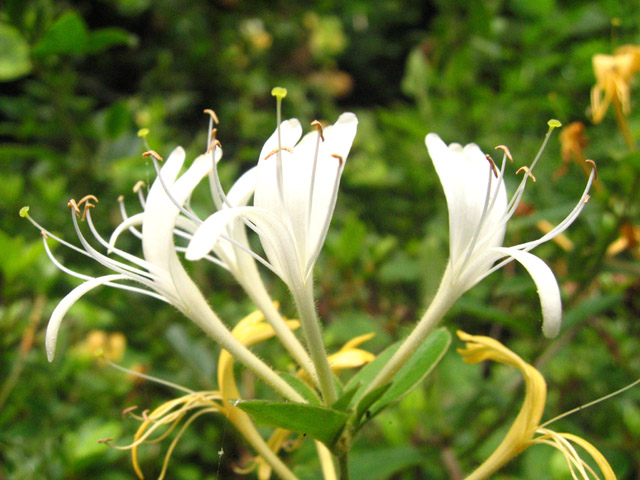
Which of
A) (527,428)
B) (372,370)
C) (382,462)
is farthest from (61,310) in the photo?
(382,462)

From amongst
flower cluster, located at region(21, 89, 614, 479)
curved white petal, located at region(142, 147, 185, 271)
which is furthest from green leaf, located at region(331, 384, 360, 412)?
curved white petal, located at region(142, 147, 185, 271)

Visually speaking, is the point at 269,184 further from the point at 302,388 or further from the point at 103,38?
the point at 103,38

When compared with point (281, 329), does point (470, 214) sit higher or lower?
higher

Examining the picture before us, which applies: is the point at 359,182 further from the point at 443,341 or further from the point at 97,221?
the point at 443,341

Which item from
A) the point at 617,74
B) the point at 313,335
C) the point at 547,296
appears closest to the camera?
the point at 547,296

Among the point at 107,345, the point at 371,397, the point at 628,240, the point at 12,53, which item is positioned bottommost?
the point at 107,345

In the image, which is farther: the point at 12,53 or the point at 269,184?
the point at 12,53

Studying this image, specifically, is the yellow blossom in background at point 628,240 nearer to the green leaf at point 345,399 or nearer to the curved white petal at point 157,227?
the green leaf at point 345,399

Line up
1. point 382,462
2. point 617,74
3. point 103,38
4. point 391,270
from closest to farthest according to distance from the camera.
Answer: point 382,462 < point 617,74 < point 103,38 < point 391,270

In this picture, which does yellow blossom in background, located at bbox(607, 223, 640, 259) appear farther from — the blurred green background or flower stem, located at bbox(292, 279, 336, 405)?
flower stem, located at bbox(292, 279, 336, 405)
